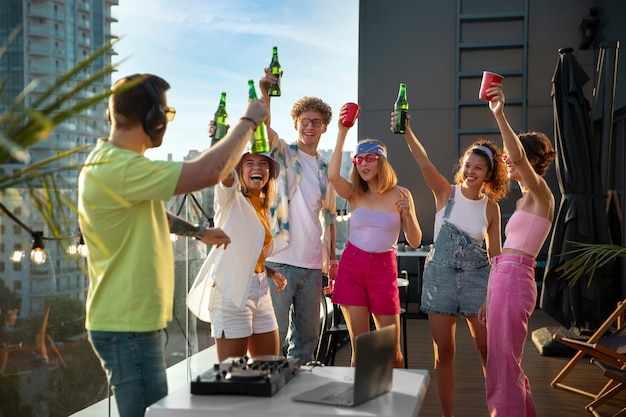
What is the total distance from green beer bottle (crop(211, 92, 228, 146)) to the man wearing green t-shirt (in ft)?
3.33

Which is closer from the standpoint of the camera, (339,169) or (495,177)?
(495,177)

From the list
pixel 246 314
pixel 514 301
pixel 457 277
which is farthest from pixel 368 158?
pixel 246 314

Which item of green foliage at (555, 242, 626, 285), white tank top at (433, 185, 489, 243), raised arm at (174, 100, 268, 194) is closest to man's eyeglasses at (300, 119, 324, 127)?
white tank top at (433, 185, 489, 243)

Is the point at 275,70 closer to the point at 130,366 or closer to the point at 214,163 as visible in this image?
the point at 214,163

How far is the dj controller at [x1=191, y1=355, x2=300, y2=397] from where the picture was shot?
1.89 meters

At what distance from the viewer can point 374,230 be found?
375cm

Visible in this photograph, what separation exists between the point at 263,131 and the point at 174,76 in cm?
459

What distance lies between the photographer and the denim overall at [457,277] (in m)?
3.57

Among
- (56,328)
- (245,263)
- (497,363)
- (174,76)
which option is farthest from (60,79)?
(174,76)

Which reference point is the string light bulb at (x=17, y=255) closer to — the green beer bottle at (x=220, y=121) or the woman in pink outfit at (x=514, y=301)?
the green beer bottle at (x=220, y=121)

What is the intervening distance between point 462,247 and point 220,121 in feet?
4.40

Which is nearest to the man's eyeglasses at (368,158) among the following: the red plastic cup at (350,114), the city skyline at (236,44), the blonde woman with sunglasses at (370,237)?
the blonde woman with sunglasses at (370,237)

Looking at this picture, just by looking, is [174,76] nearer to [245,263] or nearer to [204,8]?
[204,8]

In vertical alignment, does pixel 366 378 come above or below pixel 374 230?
below
